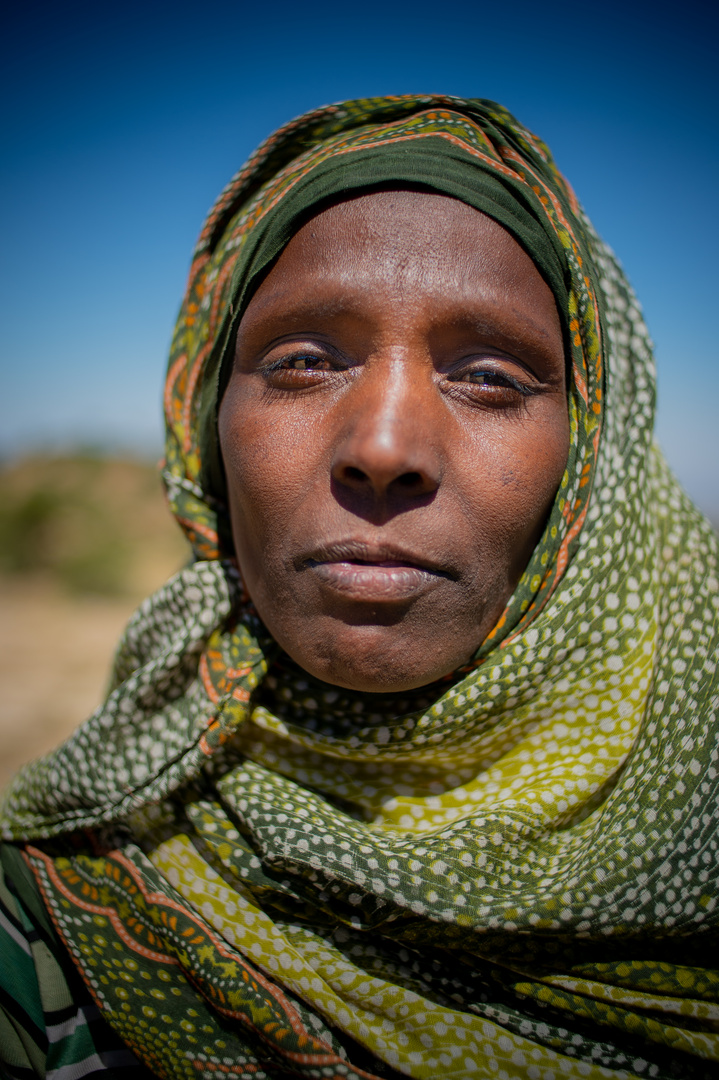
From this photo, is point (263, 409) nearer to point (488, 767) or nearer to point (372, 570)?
point (372, 570)

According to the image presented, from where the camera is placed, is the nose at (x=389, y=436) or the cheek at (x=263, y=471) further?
the cheek at (x=263, y=471)

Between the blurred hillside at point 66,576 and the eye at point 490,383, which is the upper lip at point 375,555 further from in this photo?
the blurred hillside at point 66,576

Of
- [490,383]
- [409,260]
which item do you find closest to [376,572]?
[490,383]

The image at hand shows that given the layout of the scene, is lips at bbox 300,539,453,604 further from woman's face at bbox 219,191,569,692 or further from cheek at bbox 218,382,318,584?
cheek at bbox 218,382,318,584

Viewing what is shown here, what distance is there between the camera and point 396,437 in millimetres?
1220

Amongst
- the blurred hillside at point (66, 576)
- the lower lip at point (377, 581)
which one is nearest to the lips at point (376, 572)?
the lower lip at point (377, 581)

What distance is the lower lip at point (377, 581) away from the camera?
124 centimetres

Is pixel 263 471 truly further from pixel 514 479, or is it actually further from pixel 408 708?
pixel 408 708

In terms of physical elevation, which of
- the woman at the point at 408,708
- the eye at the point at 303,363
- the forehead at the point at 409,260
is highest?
the forehead at the point at 409,260

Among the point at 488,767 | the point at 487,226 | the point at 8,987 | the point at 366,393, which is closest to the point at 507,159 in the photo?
the point at 487,226

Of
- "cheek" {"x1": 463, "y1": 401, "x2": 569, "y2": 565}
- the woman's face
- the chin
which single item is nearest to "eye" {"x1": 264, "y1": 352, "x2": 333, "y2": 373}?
the woman's face

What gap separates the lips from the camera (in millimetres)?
1240

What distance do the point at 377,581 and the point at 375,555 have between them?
54 mm

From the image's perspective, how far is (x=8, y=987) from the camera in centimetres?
148
